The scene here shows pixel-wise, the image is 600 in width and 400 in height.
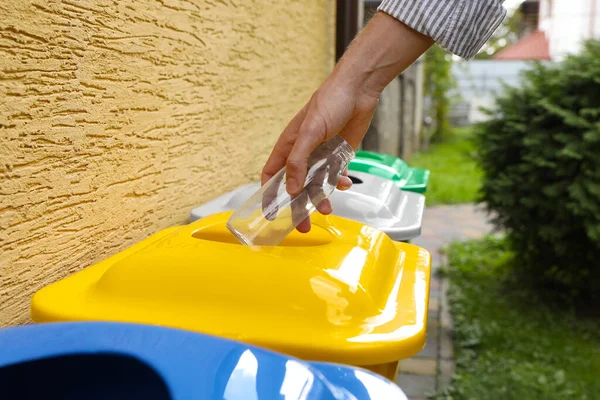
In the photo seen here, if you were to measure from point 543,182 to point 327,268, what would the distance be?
3.10 meters

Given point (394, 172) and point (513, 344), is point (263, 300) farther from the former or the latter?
point (513, 344)

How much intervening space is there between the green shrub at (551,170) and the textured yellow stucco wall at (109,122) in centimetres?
221

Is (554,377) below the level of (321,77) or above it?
below

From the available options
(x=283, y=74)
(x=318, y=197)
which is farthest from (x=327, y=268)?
(x=283, y=74)

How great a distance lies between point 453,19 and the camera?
4.54 feet

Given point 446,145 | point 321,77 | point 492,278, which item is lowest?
point 446,145

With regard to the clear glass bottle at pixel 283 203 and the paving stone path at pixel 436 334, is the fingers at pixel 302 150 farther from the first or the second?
the paving stone path at pixel 436 334

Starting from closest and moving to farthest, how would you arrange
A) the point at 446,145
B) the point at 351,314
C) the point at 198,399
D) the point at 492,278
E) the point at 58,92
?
the point at 198,399 → the point at 351,314 → the point at 58,92 → the point at 492,278 → the point at 446,145

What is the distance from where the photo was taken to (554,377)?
10.3 feet

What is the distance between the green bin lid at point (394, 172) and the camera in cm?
251

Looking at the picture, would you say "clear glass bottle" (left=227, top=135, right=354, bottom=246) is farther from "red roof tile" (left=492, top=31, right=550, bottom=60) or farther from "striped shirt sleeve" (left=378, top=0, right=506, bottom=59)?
"red roof tile" (left=492, top=31, right=550, bottom=60)

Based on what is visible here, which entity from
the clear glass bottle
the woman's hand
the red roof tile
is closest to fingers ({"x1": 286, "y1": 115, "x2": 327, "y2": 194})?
the woman's hand

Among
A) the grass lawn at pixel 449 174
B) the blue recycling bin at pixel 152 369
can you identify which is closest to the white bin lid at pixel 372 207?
the blue recycling bin at pixel 152 369

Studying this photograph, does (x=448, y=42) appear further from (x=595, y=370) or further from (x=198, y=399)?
(x=595, y=370)
